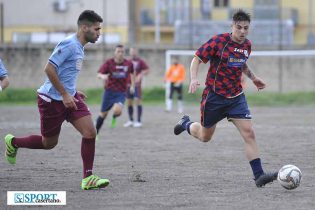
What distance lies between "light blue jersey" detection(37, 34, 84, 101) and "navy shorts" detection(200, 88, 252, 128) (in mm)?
1587

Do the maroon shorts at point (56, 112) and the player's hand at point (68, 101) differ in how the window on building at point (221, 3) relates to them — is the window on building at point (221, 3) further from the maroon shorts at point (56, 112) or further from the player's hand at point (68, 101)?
the player's hand at point (68, 101)

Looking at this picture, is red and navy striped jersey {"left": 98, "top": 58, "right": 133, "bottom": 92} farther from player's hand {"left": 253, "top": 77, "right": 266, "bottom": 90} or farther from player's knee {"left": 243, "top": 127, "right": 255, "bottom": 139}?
player's knee {"left": 243, "top": 127, "right": 255, "bottom": 139}

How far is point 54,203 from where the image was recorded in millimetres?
7504

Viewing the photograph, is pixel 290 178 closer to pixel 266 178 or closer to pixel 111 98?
pixel 266 178

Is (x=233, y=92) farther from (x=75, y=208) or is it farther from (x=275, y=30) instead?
(x=275, y=30)

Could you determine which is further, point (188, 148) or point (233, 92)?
point (188, 148)

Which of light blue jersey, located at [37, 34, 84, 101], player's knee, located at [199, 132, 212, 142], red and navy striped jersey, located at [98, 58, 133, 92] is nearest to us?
light blue jersey, located at [37, 34, 84, 101]

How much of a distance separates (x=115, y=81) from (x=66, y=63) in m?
7.88

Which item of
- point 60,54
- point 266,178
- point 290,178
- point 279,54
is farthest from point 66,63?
point 279,54

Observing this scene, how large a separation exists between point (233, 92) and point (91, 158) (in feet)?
5.95

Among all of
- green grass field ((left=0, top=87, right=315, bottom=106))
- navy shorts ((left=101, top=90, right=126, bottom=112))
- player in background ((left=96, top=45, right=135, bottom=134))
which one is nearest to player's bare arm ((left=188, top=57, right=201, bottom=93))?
player in background ((left=96, top=45, right=135, bottom=134))

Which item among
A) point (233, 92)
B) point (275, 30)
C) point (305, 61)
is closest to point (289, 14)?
point (275, 30)

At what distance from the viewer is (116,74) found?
53.6ft

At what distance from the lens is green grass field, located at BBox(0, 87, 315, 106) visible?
1105 inches
